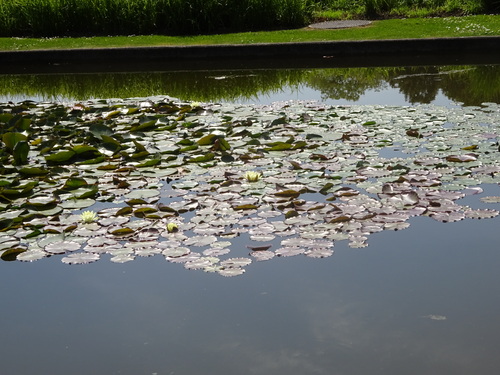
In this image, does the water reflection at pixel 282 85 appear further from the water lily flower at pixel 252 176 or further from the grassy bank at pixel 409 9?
the grassy bank at pixel 409 9

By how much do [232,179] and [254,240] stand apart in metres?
1.07

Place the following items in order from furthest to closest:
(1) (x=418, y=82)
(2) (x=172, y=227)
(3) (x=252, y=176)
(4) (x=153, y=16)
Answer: (4) (x=153, y=16)
(1) (x=418, y=82)
(3) (x=252, y=176)
(2) (x=172, y=227)

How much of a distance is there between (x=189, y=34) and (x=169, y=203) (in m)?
8.86

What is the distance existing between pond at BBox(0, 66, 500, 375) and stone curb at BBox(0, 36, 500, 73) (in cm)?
343

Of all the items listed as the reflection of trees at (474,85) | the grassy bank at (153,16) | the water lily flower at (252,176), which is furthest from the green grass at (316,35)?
the water lily flower at (252,176)

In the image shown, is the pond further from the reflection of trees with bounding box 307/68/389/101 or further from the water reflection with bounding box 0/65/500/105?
the reflection of trees with bounding box 307/68/389/101

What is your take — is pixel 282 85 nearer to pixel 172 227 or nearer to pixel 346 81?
pixel 346 81

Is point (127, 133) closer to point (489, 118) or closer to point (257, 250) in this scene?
point (257, 250)

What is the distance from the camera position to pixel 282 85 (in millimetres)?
9688

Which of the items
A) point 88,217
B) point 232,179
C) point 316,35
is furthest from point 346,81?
point 88,217

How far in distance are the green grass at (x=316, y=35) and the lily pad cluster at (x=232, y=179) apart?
4166mm

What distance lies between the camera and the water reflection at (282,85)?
8656 mm

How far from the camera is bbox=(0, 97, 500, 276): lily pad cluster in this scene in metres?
4.57

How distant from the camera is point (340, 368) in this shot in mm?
3197
